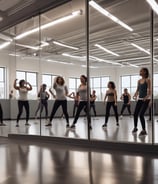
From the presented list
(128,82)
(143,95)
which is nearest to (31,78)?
(128,82)

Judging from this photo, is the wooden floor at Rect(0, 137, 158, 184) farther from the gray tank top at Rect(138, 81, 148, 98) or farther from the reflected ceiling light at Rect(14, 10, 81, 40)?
the reflected ceiling light at Rect(14, 10, 81, 40)

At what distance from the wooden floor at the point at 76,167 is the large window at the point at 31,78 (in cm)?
519

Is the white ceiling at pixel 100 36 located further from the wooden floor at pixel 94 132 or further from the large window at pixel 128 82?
the wooden floor at pixel 94 132

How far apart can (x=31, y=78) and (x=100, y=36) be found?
327cm

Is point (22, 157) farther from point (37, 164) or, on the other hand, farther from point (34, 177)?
point (34, 177)

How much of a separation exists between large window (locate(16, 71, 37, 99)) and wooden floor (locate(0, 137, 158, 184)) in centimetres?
519

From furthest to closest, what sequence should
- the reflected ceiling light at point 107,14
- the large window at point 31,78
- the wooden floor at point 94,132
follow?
the large window at point 31,78
the reflected ceiling light at point 107,14
the wooden floor at point 94,132

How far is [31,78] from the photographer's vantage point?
10.3 m

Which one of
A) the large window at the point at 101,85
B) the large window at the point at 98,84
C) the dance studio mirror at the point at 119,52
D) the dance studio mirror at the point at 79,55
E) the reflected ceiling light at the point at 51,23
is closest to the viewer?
the reflected ceiling light at the point at 51,23

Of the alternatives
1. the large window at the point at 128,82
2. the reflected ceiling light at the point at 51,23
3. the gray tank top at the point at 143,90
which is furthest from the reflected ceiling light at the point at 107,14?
the gray tank top at the point at 143,90

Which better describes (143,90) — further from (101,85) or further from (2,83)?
(2,83)

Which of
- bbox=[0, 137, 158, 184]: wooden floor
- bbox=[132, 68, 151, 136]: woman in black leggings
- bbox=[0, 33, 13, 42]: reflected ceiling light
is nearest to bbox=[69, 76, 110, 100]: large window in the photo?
bbox=[0, 33, 13, 42]: reflected ceiling light

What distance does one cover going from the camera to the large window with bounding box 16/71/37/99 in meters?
8.93

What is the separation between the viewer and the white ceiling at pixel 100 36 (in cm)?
681
